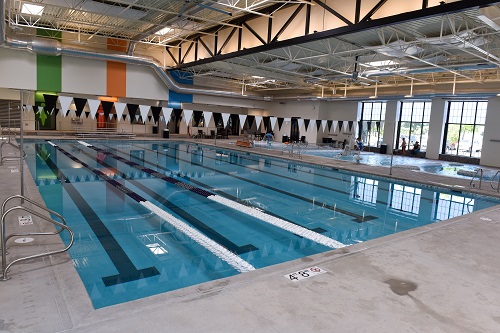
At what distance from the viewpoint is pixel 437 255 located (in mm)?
3902

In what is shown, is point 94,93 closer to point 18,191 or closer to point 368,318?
point 18,191

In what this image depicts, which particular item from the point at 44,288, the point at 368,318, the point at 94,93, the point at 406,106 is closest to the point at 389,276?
the point at 368,318

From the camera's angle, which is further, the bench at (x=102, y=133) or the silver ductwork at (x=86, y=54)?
the bench at (x=102, y=133)

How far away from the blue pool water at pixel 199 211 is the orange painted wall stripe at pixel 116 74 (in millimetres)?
7467

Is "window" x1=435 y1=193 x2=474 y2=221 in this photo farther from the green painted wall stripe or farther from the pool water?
the green painted wall stripe

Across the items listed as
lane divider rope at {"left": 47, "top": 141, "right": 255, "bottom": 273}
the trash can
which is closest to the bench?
lane divider rope at {"left": 47, "top": 141, "right": 255, "bottom": 273}

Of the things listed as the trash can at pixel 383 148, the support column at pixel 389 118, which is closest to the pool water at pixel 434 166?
the trash can at pixel 383 148

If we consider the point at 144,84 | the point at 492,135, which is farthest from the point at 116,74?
the point at 492,135

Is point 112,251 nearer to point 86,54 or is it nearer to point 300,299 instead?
point 300,299

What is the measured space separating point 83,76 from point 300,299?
61.3 ft

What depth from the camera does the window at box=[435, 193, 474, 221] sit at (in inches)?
282

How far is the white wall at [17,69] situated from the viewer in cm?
1619

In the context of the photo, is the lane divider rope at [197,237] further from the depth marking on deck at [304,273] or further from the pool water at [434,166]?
the pool water at [434,166]

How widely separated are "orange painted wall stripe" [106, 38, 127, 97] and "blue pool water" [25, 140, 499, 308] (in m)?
7.47
